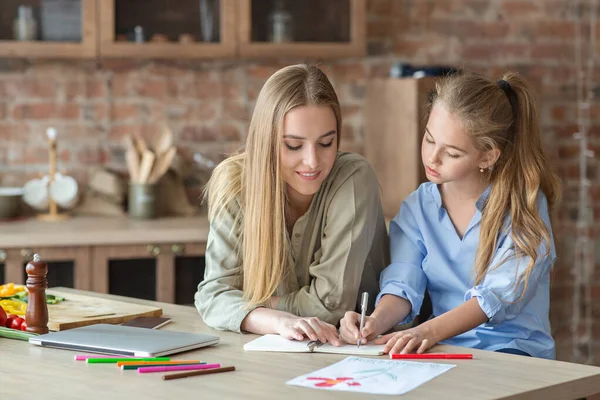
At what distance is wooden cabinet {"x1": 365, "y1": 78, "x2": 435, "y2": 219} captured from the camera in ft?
12.2

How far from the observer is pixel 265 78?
4.14 meters

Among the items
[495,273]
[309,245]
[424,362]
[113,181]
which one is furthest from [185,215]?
[424,362]

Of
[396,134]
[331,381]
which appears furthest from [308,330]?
[396,134]

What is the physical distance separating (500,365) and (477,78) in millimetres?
869

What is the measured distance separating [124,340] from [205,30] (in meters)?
2.22

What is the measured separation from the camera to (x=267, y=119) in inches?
83.4

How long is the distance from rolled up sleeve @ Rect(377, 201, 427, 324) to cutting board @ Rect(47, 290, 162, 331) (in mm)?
557

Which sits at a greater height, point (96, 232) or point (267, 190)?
point (267, 190)

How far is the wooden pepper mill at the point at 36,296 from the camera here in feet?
6.18

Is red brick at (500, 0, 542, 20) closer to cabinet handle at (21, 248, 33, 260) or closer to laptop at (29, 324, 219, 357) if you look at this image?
cabinet handle at (21, 248, 33, 260)

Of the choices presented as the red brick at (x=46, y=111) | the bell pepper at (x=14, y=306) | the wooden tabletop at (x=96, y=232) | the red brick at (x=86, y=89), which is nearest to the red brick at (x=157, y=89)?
the red brick at (x=86, y=89)

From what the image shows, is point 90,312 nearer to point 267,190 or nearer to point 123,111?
point 267,190

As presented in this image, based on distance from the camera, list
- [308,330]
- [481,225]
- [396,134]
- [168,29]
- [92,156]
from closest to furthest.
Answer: [308,330]
[481,225]
[168,29]
[396,134]
[92,156]

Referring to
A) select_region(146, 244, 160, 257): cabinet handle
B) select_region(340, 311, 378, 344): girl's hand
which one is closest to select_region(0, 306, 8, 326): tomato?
select_region(340, 311, 378, 344): girl's hand
